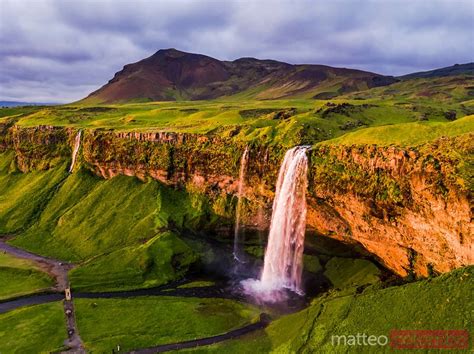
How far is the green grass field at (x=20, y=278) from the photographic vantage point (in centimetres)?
8450

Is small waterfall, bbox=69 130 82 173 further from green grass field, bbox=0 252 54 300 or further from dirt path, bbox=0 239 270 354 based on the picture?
green grass field, bbox=0 252 54 300

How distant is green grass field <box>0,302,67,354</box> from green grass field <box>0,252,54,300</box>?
9098 millimetres

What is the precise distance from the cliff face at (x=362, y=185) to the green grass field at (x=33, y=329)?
44960mm

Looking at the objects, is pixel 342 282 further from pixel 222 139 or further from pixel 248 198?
pixel 222 139

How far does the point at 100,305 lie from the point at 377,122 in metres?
83.0

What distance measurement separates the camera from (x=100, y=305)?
7769 cm

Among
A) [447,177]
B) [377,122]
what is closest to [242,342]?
[447,177]

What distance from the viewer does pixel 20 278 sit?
9144cm

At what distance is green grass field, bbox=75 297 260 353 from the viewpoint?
6475cm

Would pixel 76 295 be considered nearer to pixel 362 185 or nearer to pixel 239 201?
pixel 239 201

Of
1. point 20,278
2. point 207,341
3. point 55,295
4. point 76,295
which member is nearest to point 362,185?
point 207,341

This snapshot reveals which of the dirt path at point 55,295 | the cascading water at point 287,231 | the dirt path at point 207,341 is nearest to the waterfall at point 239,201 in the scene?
the cascading water at point 287,231

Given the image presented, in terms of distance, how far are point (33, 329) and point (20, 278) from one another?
26.8 m

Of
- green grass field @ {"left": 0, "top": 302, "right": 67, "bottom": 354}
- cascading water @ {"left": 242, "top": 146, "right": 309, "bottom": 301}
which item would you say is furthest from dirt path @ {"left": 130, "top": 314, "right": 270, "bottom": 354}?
green grass field @ {"left": 0, "top": 302, "right": 67, "bottom": 354}
